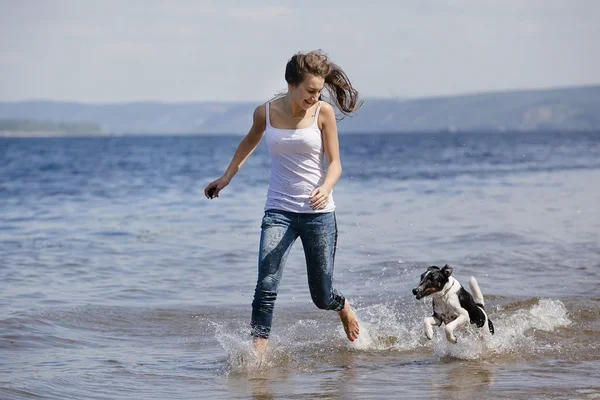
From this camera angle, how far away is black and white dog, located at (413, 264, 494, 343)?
6262mm

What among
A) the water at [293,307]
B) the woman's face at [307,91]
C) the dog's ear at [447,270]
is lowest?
the water at [293,307]

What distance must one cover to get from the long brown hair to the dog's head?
136 centimetres

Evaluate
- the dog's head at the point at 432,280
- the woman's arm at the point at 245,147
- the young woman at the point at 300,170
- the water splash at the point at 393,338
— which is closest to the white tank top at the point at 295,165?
the young woman at the point at 300,170

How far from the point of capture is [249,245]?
509 inches

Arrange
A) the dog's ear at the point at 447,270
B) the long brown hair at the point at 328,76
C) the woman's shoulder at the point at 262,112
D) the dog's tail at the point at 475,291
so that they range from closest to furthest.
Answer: the long brown hair at the point at 328,76, the woman's shoulder at the point at 262,112, the dog's ear at the point at 447,270, the dog's tail at the point at 475,291

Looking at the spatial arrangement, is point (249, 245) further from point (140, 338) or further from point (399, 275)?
point (140, 338)

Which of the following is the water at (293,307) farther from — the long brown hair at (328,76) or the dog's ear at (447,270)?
the long brown hair at (328,76)

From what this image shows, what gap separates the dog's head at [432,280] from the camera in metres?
6.24

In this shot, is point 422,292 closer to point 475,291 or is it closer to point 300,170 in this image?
point 475,291

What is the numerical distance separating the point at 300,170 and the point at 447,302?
1.64 meters

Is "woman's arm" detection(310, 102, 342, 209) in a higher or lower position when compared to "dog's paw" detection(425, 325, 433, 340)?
higher

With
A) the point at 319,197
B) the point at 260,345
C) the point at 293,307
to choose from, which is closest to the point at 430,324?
the point at 260,345

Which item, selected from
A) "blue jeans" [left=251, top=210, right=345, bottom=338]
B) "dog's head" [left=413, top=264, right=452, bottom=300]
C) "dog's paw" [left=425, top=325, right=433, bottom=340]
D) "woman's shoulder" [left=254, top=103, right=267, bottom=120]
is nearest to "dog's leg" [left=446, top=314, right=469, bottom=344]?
"dog's paw" [left=425, top=325, right=433, bottom=340]

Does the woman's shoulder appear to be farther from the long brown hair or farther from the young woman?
the long brown hair
